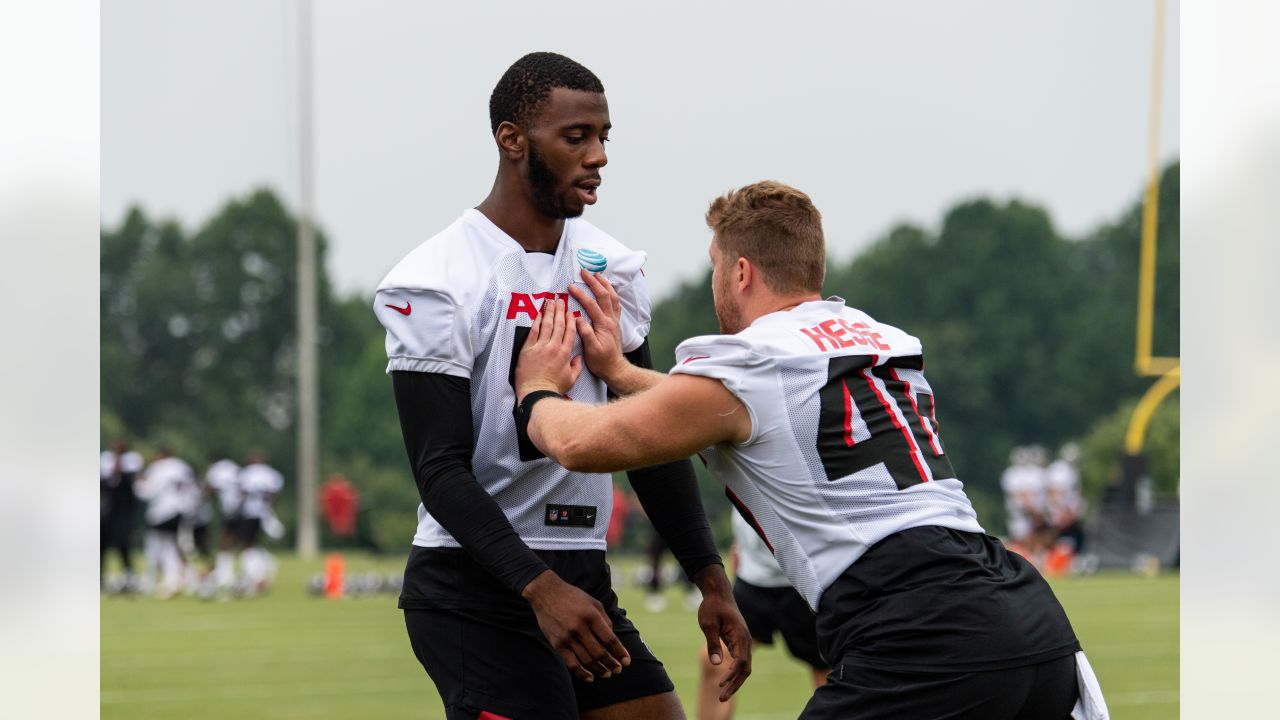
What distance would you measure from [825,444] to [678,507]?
75 cm

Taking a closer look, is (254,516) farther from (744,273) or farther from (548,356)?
(744,273)

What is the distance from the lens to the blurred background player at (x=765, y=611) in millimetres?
7359

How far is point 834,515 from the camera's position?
3.86 metres

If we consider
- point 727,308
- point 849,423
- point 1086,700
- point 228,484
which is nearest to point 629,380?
point 727,308

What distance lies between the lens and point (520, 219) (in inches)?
166

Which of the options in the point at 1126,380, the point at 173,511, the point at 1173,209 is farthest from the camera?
the point at 1126,380

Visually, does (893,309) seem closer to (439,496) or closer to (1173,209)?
(1173,209)

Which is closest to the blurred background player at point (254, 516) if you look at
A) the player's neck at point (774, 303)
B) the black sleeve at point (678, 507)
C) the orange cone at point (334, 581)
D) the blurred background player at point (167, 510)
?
the blurred background player at point (167, 510)

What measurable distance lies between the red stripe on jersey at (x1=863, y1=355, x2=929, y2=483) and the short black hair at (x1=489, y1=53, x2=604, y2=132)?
Answer: 1.01 metres

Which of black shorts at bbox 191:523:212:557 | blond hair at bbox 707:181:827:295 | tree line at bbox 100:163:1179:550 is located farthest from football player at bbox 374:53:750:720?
tree line at bbox 100:163:1179:550

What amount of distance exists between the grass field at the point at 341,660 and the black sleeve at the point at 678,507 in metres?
5.73
